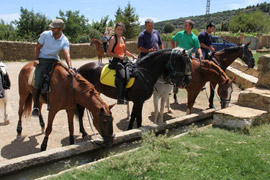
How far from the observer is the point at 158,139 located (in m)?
4.12

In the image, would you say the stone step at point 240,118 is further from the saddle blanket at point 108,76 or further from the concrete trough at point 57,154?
the saddle blanket at point 108,76

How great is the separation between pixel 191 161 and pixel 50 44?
3.04 meters

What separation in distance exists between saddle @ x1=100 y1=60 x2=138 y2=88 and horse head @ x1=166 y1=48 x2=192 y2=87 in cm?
72

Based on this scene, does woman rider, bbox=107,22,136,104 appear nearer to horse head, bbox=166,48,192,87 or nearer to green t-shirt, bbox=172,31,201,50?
horse head, bbox=166,48,192,87

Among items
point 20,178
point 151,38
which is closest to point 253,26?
point 151,38

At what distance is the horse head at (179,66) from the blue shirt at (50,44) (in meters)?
2.09

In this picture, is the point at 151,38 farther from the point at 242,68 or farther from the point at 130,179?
the point at 242,68

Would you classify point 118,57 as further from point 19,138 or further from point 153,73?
point 19,138

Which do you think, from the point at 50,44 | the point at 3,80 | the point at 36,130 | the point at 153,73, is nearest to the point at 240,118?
the point at 153,73

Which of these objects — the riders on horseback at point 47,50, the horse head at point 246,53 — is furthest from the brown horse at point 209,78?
the riders on horseback at point 47,50

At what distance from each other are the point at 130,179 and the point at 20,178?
4.91 ft

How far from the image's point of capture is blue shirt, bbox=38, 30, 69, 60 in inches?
165

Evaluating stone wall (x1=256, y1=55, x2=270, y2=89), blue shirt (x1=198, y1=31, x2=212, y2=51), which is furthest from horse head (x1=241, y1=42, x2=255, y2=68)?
stone wall (x1=256, y1=55, x2=270, y2=89)

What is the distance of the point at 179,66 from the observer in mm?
4898
